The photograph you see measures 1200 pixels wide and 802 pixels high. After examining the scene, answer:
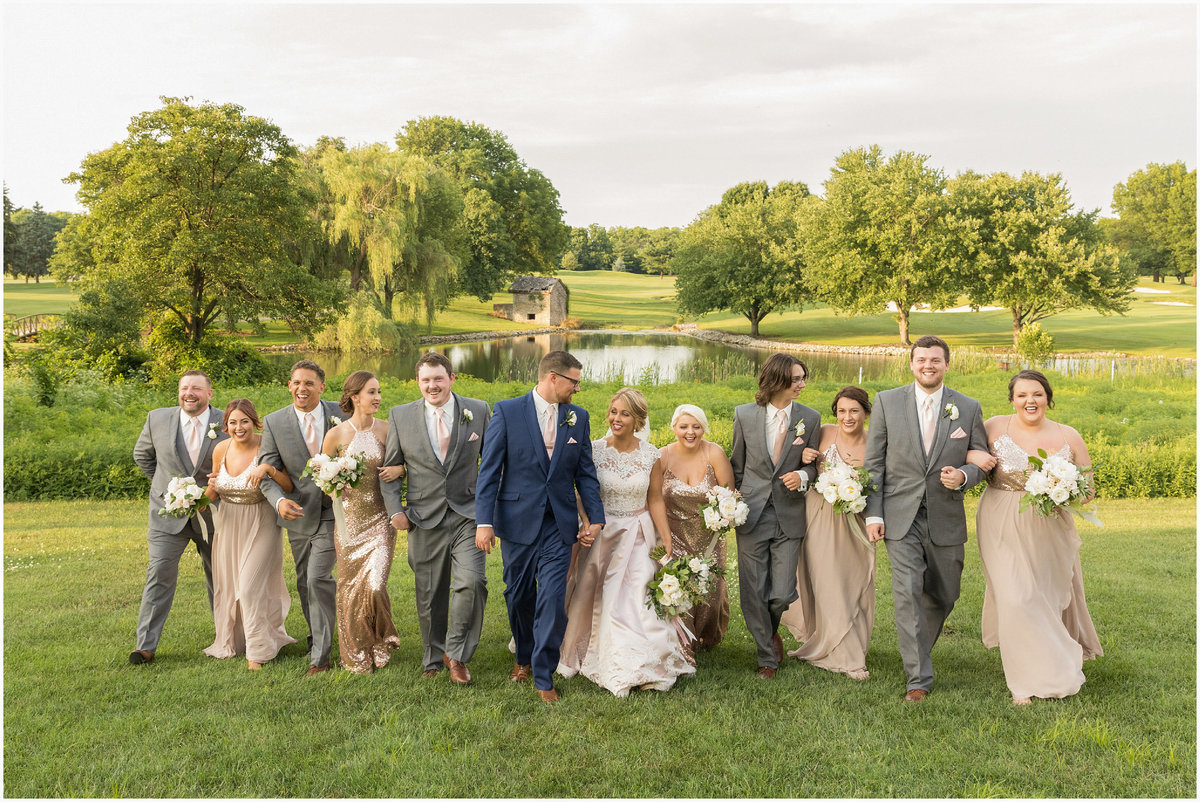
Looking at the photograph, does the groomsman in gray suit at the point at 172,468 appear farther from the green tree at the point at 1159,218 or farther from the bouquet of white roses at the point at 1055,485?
the green tree at the point at 1159,218

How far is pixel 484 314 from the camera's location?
6969cm

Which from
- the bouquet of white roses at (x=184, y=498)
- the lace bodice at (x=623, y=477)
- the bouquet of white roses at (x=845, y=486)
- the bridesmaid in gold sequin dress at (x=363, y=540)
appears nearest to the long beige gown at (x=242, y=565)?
the bouquet of white roses at (x=184, y=498)

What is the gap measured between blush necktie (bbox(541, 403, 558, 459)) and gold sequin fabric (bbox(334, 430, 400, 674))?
54.9 inches

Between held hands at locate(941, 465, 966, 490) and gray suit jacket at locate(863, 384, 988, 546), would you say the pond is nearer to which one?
gray suit jacket at locate(863, 384, 988, 546)

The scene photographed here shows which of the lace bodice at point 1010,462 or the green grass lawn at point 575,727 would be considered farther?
the lace bodice at point 1010,462

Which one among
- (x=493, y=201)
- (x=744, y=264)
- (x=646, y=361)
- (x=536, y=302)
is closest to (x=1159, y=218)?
(x=744, y=264)

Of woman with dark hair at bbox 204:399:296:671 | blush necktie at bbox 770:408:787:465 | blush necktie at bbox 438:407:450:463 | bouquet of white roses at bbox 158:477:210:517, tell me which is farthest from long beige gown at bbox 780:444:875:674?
bouquet of white roses at bbox 158:477:210:517

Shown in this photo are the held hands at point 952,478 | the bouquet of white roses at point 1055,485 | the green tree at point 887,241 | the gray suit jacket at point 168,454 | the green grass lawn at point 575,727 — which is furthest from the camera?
the green tree at point 887,241

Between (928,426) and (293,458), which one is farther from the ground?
(928,426)

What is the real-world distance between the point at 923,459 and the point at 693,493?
1.73 m

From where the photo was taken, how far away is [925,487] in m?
5.88

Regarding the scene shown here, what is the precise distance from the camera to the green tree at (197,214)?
1056 inches

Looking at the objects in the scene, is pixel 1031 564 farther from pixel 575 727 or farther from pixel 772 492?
pixel 575 727

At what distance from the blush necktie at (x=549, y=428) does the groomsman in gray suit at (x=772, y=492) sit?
1406mm
